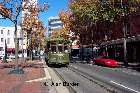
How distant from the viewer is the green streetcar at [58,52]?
1900 inches

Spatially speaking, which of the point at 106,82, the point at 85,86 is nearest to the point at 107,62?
the point at 106,82

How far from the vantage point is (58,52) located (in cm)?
4825

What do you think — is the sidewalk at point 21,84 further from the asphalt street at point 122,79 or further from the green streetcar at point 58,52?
the green streetcar at point 58,52

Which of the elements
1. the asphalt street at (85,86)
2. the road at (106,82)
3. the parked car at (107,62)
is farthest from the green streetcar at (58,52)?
the asphalt street at (85,86)

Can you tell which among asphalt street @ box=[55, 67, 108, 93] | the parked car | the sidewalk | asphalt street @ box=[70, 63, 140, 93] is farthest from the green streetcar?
asphalt street @ box=[55, 67, 108, 93]

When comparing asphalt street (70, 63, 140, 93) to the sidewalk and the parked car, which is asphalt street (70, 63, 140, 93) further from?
the parked car

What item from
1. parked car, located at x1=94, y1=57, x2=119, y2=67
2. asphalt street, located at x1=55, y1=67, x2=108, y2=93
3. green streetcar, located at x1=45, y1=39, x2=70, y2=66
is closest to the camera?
asphalt street, located at x1=55, y1=67, x2=108, y2=93

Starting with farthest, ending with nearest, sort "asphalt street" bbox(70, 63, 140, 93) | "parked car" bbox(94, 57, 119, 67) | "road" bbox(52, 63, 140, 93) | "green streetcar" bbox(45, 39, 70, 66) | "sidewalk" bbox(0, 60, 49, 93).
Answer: "parked car" bbox(94, 57, 119, 67), "green streetcar" bbox(45, 39, 70, 66), "asphalt street" bbox(70, 63, 140, 93), "road" bbox(52, 63, 140, 93), "sidewalk" bbox(0, 60, 49, 93)

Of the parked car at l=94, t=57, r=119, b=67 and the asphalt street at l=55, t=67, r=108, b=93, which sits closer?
the asphalt street at l=55, t=67, r=108, b=93

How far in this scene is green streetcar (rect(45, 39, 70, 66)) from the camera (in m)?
48.2

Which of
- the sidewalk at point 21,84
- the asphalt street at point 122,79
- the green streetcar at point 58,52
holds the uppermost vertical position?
the green streetcar at point 58,52

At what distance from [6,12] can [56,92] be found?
16.8 meters

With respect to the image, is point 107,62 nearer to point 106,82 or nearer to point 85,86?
point 106,82

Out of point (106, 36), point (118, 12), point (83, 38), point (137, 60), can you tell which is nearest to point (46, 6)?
point (118, 12)
